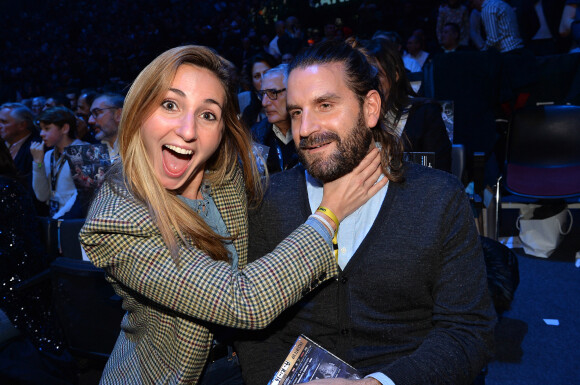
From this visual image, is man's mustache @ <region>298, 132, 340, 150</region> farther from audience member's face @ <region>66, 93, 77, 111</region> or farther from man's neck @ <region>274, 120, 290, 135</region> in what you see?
audience member's face @ <region>66, 93, 77, 111</region>

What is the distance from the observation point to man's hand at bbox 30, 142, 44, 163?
5.21 metres

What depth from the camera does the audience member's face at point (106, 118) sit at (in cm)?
418

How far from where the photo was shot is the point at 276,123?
13.1 ft

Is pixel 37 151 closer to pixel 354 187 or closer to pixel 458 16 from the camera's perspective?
pixel 354 187

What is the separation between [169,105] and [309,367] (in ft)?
3.03

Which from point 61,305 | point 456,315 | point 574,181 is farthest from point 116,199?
point 574,181

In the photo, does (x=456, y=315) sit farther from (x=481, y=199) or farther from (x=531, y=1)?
(x=531, y=1)

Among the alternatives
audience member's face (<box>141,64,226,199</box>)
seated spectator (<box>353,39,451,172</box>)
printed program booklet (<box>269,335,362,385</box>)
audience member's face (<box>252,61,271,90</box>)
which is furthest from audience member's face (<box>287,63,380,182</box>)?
audience member's face (<box>252,61,271,90</box>)

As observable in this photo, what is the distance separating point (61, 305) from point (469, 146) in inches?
174

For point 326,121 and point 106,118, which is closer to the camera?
point 326,121

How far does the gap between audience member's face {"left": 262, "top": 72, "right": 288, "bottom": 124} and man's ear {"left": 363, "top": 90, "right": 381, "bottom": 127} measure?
2251mm

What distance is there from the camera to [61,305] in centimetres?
259

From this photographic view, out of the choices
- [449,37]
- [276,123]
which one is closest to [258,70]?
[276,123]

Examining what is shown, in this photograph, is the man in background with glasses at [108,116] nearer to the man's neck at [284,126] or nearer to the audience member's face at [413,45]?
the man's neck at [284,126]
